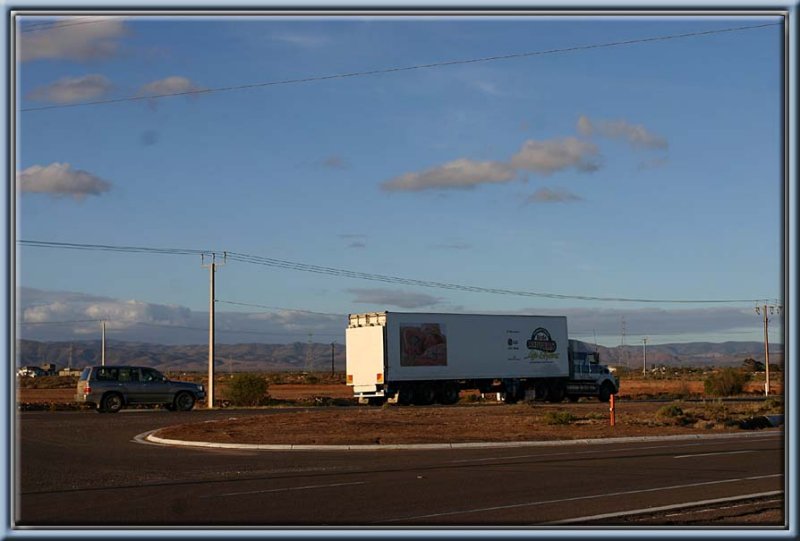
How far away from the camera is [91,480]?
1705cm

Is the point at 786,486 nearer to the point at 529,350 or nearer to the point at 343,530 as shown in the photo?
the point at 343,530

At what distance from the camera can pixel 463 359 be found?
4828 centimetres

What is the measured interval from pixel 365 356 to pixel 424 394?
345 centimetres

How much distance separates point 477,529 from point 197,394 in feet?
103

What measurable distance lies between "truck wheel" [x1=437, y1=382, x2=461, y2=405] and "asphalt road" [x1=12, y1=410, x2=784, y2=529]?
23.6 meters

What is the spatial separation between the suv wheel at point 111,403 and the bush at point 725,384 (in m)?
39.4

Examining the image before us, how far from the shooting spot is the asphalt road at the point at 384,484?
12.8 metres

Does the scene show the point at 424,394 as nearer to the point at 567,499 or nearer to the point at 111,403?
the point at 111,403

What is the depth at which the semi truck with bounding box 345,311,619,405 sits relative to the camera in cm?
4609

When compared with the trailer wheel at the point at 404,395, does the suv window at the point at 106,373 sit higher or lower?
higher

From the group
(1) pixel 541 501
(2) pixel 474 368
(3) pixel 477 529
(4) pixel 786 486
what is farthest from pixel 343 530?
(2) pixel 474 368

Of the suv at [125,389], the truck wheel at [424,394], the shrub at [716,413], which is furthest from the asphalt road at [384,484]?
the truck wheel at [424,394]

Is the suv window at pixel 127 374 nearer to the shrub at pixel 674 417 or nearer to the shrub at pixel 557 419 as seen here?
the shrub at pixel 557 419

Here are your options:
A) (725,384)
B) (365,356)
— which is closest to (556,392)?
(365,356)
